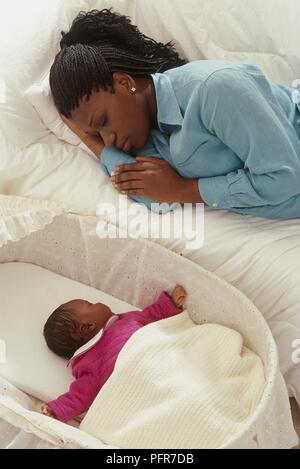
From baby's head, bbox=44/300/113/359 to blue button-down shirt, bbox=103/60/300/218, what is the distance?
0.36 metres

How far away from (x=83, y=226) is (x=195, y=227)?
0.26m

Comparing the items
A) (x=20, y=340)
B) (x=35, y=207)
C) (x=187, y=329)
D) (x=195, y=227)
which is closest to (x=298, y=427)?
(x=187, y=329)

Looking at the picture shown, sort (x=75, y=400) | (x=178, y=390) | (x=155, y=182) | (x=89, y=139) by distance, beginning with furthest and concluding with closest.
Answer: (x=89, y=139) < (x=155, y=182) < (x=75, y=400) < (x=178, y=390)

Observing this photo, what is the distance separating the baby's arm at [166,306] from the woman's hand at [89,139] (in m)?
0.37

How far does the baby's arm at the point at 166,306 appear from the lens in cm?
125

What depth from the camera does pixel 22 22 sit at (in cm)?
140

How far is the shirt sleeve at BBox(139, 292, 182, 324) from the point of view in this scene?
1.25 meters

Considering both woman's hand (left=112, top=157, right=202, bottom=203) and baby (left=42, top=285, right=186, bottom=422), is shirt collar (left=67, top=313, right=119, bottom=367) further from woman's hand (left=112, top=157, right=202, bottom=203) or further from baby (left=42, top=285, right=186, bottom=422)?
woman's hand (left=112, top=157, right=202, bottom=203)

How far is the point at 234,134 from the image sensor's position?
3.68 ft

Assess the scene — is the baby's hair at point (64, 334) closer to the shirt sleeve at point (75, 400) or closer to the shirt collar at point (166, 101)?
the shirt sleeve at point (75, 400)

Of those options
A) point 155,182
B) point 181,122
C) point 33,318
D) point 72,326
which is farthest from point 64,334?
point 181,122

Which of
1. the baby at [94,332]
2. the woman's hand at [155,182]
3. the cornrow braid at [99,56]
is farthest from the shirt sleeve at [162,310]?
the cornrow braid at [99,56]

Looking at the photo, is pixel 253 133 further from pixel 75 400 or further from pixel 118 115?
pixel 75 400

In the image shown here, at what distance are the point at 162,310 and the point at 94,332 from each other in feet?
0.52
